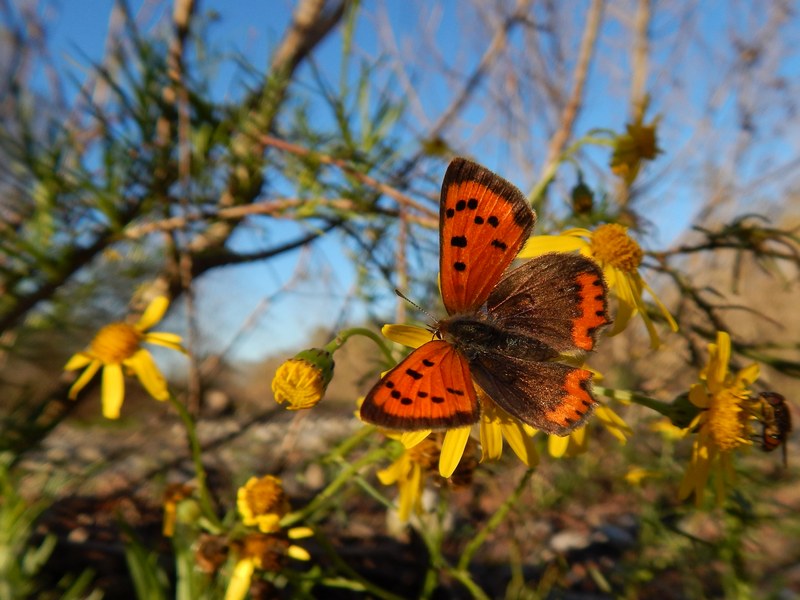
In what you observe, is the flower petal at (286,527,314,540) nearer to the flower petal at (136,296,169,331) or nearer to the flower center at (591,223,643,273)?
the flower petal at (136,296,169,331)

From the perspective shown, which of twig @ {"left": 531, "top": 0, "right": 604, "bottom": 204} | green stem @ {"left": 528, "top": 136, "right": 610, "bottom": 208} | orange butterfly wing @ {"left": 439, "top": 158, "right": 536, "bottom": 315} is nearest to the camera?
orange butterfly wing @ {"left": 439, "top": 158, "right": 536, "bottom": 315}

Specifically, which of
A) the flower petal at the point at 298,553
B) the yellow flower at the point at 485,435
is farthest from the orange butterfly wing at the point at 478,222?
the flower petal at the point at 298,553

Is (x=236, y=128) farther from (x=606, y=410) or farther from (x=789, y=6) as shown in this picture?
(x=789, y=6)

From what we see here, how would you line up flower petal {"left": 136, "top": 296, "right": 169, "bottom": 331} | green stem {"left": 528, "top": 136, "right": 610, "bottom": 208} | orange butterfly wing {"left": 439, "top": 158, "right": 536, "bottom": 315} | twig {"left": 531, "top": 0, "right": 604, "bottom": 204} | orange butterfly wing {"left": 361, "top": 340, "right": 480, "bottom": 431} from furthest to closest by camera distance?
twig {"left": 531, "top": 0, "right": 604, "bottom": 204} → flower petal {"left": 136, "top": 296, "right": 169, "bottom": 331} → green stem {"left": 528, "top": 136, "right": 610, "bottom": 208} → orange butterfly wing {"left": 439, "top": 158, "right": 536, "bottom": 315} → orange butterfly wing {"left": 361, "top": 340, "right": 480, "bottom": 431}

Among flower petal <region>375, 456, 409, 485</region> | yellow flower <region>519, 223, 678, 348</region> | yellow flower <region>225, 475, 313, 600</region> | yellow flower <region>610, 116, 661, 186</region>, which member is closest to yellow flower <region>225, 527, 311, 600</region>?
yellow flower <region>225, 475, 313, 600</region>

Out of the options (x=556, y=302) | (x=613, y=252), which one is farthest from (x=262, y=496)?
(x=613, y=252)

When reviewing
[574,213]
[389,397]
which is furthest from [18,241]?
[574,213]

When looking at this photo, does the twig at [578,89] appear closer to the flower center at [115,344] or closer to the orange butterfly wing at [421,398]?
the orange butterfly wing at [421,398]
